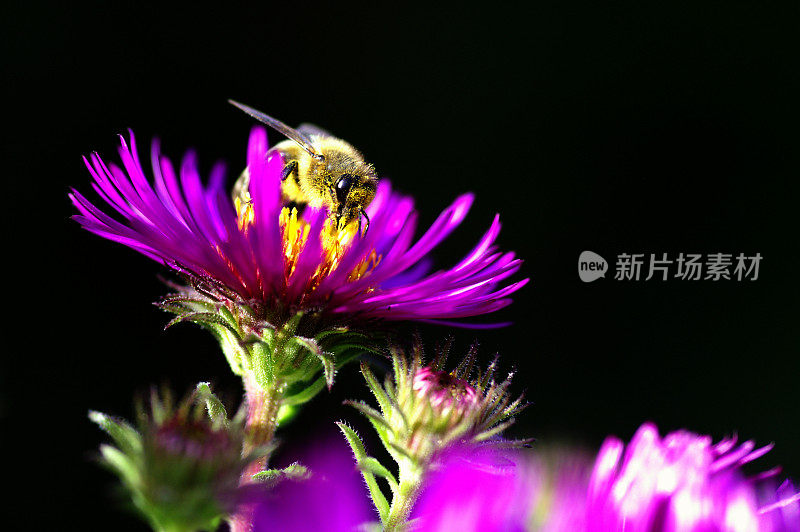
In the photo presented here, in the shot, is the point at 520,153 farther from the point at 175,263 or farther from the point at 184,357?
the point at 175,263

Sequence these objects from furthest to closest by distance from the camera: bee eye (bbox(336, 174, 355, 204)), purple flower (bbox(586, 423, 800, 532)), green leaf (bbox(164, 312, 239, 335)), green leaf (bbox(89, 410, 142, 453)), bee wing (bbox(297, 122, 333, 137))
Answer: bee wing (bbox(297, 122, 333, 137))
bee eye (bbox(336, 174, 355, 204))
green leaf (bbox(164, 312, 239, 335))
green leaf (bbox(89, 410, 142, 453))
purple flower (bbox(586, 423, 800, 532))

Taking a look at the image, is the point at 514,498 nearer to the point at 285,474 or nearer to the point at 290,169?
the point at 285,474

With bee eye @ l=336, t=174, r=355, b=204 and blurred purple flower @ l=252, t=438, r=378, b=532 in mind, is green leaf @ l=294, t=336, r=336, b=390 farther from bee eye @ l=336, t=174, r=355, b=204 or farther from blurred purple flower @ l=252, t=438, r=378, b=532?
bee eye @ l=336, t=174, r=355, b=204

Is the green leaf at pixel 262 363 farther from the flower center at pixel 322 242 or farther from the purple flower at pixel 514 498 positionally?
the purple flower at pixel 514 498

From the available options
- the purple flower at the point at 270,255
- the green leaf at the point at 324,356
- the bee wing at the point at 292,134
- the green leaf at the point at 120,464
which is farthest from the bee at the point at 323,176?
the green leaf at the point at 120,464

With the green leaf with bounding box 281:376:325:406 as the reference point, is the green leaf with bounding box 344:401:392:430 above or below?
below

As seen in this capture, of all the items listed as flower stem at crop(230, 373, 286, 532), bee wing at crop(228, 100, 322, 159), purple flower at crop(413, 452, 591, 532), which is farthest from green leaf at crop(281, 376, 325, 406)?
bee wing at crop(228, 100, 322, 159)

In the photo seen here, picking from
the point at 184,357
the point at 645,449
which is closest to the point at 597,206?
the point at 184,357
